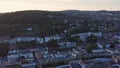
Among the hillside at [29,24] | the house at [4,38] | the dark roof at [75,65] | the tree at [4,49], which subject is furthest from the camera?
the hillside at [29,24]

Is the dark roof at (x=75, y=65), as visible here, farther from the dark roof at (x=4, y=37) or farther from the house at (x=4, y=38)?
the dark roof at (x=4, y=37)

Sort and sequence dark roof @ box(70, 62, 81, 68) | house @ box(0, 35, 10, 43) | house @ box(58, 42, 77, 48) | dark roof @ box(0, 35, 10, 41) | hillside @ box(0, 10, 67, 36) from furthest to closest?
hillside @ box(0, 10, 67, 36)
dark roof @ box(0, 35, 10, 41)
house @ box(0, 35, 10, 43)
house @ box(58, 42, 77, 48)
dark roof @ box(70, 62, 81, 68)

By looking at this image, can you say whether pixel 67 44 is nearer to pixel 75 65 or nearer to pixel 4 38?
pixel 4 38

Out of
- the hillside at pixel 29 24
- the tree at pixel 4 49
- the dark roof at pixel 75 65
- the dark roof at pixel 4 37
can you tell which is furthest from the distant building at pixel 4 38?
the dark roof at pixel 75 65

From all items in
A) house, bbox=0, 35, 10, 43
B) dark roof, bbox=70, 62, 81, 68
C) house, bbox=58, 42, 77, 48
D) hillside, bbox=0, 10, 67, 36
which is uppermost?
hillside, bbox=0, 10, 67, 36

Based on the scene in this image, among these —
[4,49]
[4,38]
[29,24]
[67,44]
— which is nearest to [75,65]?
[67,44]

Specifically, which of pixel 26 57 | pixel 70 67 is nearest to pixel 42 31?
pixel 26 57

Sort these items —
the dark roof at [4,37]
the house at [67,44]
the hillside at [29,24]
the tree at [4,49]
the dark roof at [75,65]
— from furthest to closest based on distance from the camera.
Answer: the hillside at [29,24] → the dark roof at [4,37] → the house at [67,44] → the tree at [4,49] → the dark roof at [75,65]

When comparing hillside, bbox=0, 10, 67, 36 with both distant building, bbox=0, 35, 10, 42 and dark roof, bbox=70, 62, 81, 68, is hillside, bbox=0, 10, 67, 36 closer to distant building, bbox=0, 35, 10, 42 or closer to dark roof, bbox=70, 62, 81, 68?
distant building, bbox=0, 35, 10, 42

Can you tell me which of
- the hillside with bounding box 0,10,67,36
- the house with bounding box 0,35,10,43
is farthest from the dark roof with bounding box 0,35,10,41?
the hillside with bounding box 0,10,67,36

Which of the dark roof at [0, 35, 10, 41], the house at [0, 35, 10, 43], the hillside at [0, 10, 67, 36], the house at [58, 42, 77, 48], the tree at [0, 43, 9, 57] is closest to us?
the tree at [0, 43, 9, 57]

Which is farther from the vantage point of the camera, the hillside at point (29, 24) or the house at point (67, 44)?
the hillside at point (29, 24)

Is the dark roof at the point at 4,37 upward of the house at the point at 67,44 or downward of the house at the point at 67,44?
upward
